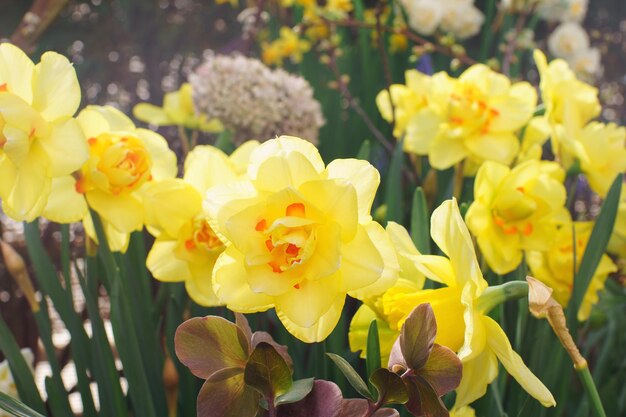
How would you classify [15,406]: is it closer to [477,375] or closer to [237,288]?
[237,288]

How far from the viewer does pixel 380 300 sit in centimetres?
56

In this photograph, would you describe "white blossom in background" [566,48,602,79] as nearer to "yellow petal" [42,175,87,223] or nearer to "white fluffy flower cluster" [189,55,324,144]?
"white fluffy flower cluster" [189,55,324,144]

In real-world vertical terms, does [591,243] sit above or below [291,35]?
above

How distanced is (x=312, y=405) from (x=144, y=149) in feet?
1.14

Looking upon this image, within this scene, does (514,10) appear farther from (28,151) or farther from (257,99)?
(28,151)

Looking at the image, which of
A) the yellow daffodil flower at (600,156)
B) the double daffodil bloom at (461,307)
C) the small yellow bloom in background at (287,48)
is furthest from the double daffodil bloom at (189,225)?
the small yellow bloom in background at (287,48)

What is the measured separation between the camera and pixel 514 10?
1595 millimetres

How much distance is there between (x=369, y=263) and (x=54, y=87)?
309 millimetres

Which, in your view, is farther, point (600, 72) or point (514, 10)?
point (600, 72)

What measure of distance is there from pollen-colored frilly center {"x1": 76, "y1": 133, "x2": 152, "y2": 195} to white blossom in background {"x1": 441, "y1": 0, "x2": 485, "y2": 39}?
1273mm

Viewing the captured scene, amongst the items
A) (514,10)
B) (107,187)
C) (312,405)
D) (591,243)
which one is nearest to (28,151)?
(107,187)

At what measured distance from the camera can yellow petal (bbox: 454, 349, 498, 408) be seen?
0.54 meters

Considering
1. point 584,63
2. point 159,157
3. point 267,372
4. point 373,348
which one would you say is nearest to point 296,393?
point 267,372

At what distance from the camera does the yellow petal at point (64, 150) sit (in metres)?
0.61
